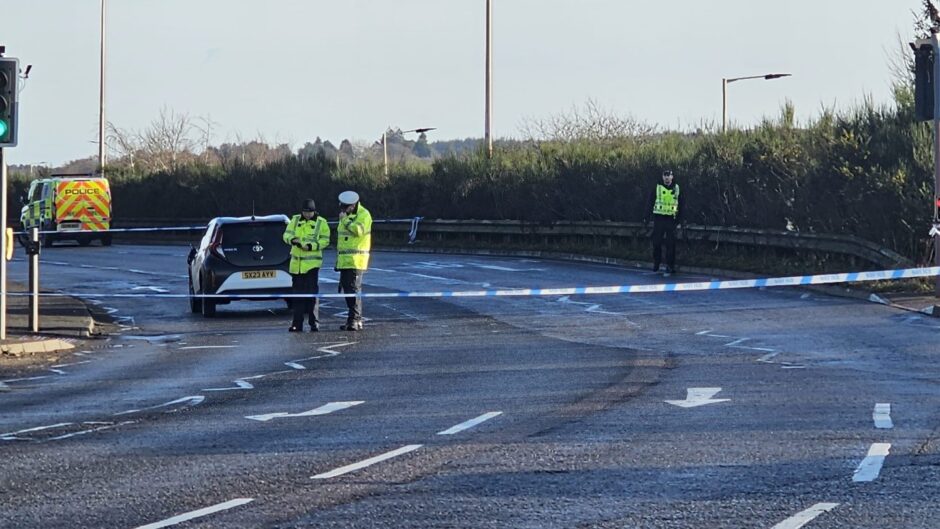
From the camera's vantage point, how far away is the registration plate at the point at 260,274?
21.4m

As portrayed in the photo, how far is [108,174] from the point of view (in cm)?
5994

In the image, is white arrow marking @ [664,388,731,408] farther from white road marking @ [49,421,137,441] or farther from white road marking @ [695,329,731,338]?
white road marking @ [695,329,731,338]

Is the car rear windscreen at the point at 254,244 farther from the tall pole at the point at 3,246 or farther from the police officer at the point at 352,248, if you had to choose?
the tall pole at the point at 3,246

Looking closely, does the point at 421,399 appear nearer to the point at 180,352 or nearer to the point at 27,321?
the point at 180,352

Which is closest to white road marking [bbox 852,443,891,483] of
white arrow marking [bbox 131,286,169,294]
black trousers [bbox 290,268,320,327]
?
black trousers [bbox 290,268,320,327]

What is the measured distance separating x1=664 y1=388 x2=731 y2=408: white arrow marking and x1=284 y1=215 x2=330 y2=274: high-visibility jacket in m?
8.09

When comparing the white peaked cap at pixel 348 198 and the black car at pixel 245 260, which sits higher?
the white peaked cap at pixel 348 198

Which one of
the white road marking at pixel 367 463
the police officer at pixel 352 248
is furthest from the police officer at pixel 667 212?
the white road marking at pixel 367 463

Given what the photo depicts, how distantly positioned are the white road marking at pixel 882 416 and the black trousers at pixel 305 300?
943 cm

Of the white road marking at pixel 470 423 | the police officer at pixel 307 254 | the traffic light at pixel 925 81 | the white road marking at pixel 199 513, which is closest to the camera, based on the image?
the white road marking at pixel 199 513

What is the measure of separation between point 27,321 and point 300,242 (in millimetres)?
3984

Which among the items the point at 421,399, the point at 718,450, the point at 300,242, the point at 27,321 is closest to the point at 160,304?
the point at 27,321

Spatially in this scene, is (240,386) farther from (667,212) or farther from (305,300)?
(667,212)

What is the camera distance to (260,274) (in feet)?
70.2
